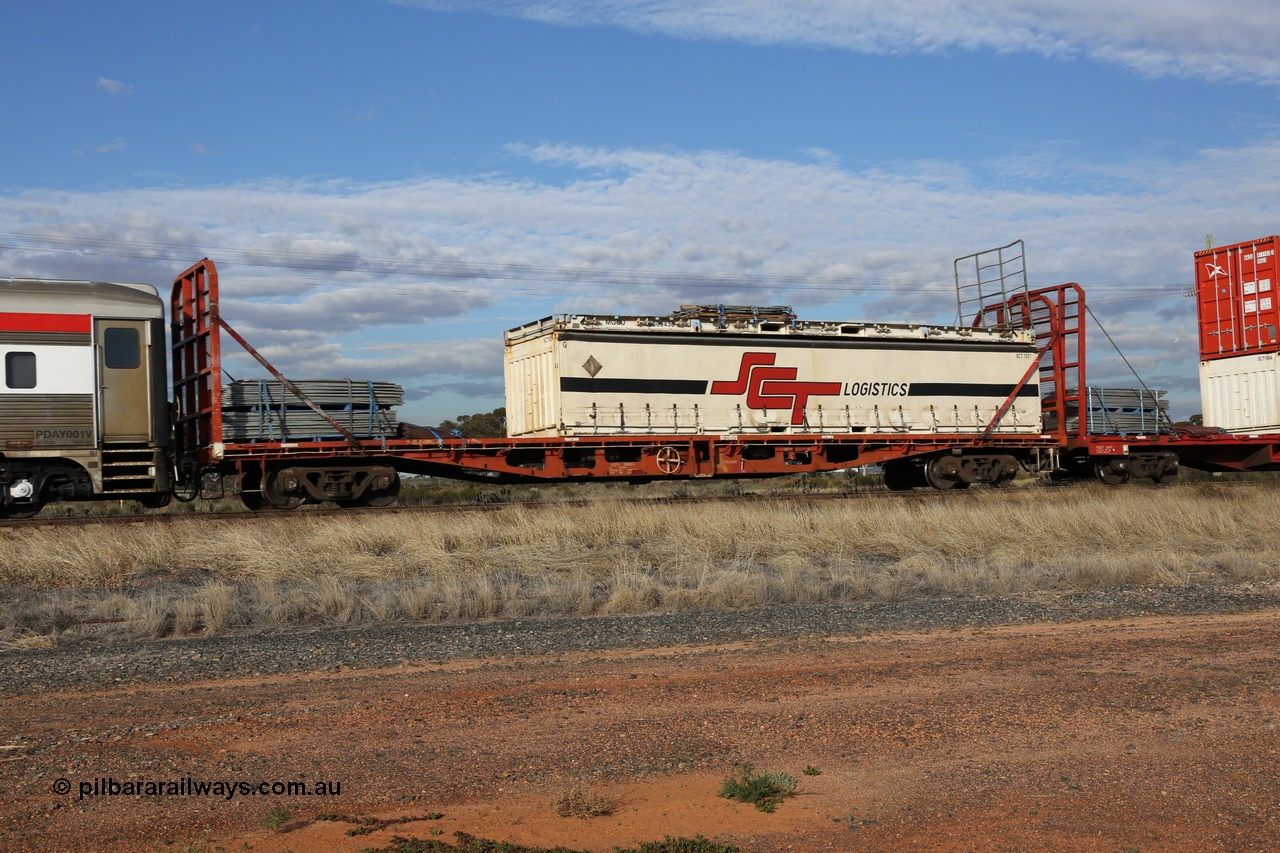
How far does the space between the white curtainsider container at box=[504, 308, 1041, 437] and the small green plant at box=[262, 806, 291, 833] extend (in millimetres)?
15858

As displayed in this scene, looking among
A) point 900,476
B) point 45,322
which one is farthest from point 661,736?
point 900,476

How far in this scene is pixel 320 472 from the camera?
18125 mm

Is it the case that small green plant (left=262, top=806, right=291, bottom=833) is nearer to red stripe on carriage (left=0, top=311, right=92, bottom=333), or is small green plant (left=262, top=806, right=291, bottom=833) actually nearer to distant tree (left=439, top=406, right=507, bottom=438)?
red stripe on carriage (left=0, top=311, right=92, bottom=333)

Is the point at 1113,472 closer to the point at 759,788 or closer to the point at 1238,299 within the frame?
the point at 1238,299

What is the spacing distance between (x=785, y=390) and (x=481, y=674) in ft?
51.9

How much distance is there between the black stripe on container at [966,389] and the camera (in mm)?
23500

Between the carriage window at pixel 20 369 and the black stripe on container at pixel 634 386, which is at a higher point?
the carriage window at pixel 20 369

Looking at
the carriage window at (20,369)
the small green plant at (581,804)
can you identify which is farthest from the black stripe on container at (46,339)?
the small green plant at (581,804)

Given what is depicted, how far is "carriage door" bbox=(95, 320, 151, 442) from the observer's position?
51.6 ft

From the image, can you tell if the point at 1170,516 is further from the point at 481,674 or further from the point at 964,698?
the point at 481,674

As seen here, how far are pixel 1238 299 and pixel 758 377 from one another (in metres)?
12.4

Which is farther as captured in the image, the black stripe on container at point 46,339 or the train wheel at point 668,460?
the train wheel at point 668,460

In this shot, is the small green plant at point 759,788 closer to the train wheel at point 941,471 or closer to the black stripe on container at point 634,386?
the black stripe on container at point 634,386

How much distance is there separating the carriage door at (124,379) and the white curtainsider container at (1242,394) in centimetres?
2369
